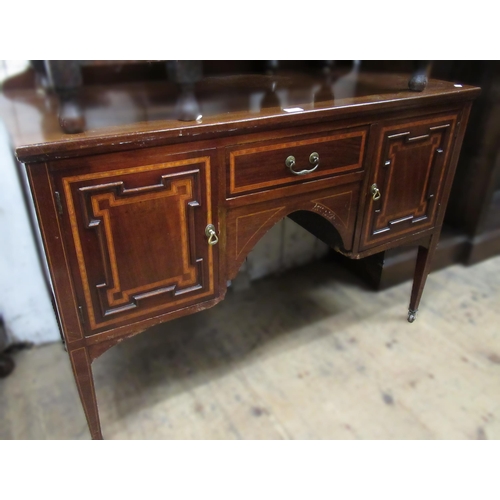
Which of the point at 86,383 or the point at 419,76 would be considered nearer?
the point at 86,383

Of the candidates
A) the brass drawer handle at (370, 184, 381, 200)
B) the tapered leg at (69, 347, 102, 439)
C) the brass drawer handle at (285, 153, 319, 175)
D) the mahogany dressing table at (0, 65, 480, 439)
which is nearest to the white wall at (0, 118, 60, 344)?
the mahogany dressing table at (0, 65, 480, 439)

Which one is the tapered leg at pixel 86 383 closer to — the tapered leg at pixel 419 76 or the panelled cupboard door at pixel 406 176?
the panelled cupboard door at pixel 406 176

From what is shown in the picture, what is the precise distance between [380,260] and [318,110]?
74cm

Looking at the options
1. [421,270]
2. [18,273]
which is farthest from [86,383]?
[421,270]

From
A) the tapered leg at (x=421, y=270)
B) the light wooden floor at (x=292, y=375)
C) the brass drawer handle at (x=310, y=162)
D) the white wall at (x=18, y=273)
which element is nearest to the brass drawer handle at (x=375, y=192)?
the brass drawer handle at (x=310, y=162)

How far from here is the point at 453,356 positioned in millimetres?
1339

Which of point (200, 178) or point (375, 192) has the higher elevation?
point (200, 178)

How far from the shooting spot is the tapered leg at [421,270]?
132 centimetres

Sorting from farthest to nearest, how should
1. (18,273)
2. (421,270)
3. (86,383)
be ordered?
1. (421,270)
2. (18,273)
3. (86,383)

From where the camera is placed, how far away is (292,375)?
1.26 meters

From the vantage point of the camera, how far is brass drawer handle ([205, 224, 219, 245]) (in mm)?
895

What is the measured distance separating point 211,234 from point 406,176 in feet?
1.72

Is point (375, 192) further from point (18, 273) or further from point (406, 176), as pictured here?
point (18, 273)

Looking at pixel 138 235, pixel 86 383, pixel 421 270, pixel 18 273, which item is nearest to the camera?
pixel 138 235
